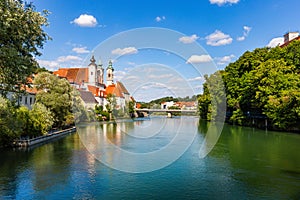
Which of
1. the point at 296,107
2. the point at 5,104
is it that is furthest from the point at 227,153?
the point at 5,104

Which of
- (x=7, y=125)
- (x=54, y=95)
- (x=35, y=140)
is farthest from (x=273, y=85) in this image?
(x=7, y=125)

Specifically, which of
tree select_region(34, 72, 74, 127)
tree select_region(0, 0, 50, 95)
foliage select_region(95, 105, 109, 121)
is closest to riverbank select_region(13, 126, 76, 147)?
tree select_region(34, 72, 74, 127)

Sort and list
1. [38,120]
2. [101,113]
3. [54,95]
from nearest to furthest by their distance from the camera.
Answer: [38,120], [54,95], [101,113]

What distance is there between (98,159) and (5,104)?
7526mm

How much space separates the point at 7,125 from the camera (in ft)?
63.0

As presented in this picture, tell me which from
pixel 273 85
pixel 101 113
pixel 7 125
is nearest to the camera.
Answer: pixel 7 125

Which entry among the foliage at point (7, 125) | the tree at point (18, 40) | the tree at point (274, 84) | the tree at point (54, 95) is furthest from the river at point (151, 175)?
the tree at point (54, 95)

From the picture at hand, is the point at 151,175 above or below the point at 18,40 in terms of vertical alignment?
below

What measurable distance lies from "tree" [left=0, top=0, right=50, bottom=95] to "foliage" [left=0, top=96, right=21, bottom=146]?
10610mm

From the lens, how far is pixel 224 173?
14430mm

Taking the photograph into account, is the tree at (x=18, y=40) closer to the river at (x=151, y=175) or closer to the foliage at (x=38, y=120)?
the river at (x=151, y=175)

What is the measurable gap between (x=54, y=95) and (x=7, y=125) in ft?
41.2

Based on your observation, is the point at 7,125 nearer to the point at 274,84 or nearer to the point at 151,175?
the point at 151,175

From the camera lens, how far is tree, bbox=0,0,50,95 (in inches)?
312
